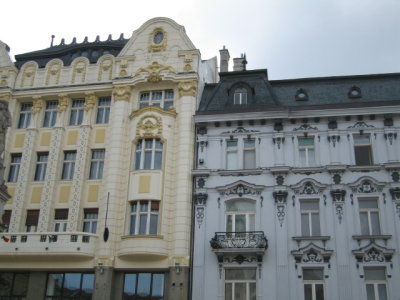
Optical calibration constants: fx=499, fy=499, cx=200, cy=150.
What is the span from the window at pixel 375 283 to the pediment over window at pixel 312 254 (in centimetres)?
206

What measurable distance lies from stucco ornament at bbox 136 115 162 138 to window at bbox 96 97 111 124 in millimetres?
2997

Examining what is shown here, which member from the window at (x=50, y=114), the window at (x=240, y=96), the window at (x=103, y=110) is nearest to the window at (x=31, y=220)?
the window at (x=50, y=114)

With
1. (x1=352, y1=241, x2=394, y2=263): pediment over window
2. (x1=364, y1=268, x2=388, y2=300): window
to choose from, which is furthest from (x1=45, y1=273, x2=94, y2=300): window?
(x1=364, y1=268, x2=388, y2=300): window

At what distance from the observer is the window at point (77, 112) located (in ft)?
105

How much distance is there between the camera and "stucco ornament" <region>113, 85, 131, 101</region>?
102 ft

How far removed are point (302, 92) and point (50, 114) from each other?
16.2 meters

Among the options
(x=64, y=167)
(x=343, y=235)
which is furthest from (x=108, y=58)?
(x=343, y=235)

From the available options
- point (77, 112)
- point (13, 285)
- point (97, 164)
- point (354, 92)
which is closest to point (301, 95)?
point (354, 92)

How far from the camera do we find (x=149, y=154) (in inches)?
1152

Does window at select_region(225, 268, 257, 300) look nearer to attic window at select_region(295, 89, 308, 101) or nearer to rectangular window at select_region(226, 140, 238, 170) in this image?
rectangular window at select_region(226, 140, 238, 170)

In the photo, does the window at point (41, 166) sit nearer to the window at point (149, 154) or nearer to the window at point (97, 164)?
the window at point (97, 164)

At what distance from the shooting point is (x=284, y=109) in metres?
28.5

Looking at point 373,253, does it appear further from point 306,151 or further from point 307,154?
point 306,151

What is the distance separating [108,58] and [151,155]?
8.09m
